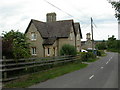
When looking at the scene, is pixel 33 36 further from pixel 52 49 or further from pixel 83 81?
pixel 83 81

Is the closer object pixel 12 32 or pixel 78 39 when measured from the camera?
pixel 12 32

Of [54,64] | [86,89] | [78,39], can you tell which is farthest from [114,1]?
[86,89]

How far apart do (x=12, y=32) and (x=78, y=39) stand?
71.2ft

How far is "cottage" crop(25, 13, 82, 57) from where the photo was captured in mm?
34781

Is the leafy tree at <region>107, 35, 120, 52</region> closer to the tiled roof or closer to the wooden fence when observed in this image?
the tiled roof

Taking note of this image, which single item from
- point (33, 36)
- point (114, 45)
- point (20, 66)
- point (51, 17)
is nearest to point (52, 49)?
point (33, 36)

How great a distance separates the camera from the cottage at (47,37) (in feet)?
114

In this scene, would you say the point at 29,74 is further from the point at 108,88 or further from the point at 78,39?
the point at 78,39

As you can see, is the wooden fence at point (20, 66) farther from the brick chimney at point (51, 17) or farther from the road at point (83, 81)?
the brick chimney at point (51, 17)

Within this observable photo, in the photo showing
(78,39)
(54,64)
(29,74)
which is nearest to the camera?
(29,74)

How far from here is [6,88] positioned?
362 inches

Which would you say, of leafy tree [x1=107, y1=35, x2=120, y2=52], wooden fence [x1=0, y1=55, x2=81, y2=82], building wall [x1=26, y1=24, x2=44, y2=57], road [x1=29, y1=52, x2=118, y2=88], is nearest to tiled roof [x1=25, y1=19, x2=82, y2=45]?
building wall [x1=26, y1=24, x2=44, y2=57]

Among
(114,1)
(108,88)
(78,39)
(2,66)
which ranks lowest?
(108,88)

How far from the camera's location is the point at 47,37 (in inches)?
1406
